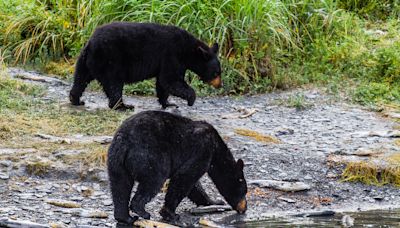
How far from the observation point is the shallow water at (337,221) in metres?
8.30

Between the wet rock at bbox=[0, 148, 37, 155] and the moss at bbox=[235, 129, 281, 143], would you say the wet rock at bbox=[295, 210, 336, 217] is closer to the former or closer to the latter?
the moss at bbox=[235, 129, 281, 143]

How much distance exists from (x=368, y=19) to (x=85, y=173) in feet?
27.2

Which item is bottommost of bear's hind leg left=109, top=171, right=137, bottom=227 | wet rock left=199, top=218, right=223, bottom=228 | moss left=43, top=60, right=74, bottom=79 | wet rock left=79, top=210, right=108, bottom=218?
moss left=43, top=60, right=74, bottom=79

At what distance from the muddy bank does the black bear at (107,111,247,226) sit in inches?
10.1

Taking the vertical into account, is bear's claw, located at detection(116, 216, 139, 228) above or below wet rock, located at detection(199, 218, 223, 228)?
above

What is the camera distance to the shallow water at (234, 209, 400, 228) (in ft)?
27.2

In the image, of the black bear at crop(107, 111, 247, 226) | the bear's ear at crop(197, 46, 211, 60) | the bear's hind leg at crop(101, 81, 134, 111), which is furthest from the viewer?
the bear's ear at crop(197, 46, 211, 60)

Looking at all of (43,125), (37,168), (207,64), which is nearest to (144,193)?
(37,168)

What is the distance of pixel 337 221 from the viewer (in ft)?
27.8

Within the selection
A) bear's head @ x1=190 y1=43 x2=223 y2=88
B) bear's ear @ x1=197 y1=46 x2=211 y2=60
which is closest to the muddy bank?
bear's head @ x1=190 y1=43 x2=223 y2=88

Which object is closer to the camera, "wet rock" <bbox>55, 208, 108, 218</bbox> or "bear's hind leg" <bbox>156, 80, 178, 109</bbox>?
"wet rock" <bbox>55, 208, 108, 218</bbox>

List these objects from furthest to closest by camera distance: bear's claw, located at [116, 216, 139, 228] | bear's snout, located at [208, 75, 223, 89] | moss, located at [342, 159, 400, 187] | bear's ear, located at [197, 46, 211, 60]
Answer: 1. bear's snout, located at [208, 75, 223, 89]
2. bear's ear, located at [197, 46, 211, 60]
3. moss, located at [342, 159, 400, 187]
4. bear's claw, located at [116, 216, 139, 228]

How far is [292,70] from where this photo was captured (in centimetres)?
1378

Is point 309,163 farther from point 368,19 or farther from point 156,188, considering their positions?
point 368,19
